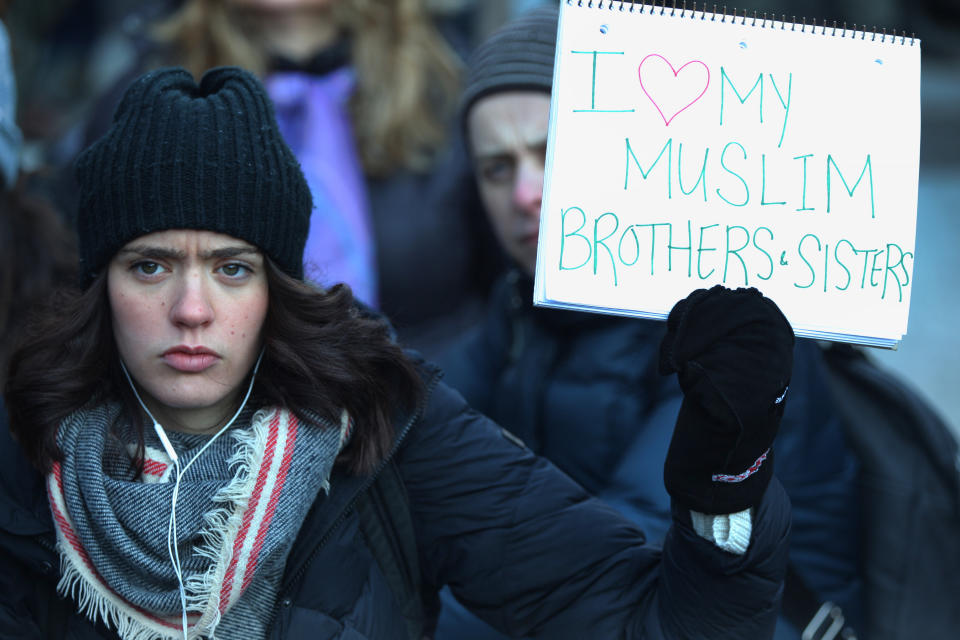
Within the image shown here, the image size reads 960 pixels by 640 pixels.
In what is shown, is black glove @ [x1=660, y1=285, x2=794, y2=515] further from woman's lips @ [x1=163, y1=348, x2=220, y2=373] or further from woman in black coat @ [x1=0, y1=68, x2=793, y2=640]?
woman's lips @ [x1=163, y1=348, x2=220, y2=373]

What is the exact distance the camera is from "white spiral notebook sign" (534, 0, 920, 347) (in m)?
1.80

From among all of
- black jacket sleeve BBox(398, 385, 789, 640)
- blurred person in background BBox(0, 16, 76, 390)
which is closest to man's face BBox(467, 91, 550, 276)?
black jacket sleeve BBox(398, 385, 789, 640)

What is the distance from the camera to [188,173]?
188 centimetres

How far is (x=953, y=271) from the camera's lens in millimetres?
5406

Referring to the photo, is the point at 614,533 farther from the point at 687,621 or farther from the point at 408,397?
the point at 408,397

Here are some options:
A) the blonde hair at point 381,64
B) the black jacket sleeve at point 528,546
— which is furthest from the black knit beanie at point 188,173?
the blonde hair at point 381,64

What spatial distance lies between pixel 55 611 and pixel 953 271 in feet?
15.0

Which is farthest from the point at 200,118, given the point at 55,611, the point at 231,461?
the point at 55,611

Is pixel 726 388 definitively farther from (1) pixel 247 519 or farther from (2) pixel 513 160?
(2) pixel 513 160

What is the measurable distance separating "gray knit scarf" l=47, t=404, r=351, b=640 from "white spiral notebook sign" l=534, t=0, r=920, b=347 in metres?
0.53

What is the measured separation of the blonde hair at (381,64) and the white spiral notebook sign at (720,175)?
1.70 m

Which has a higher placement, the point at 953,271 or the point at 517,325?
the point at 953,271

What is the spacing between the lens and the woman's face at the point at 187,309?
6.15ft

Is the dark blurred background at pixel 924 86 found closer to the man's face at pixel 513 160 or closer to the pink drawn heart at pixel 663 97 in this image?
the man's face at pixel 513 160
